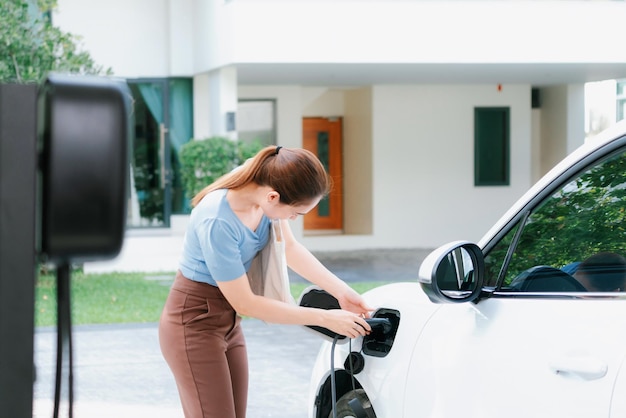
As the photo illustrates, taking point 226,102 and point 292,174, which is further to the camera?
point 226,102

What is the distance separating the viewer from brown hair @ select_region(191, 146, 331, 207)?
3457 millimetres

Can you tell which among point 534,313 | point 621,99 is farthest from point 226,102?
point 534,313

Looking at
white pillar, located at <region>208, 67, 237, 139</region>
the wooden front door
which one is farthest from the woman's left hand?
the wooden front door

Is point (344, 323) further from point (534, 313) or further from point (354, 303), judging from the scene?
point (534, 313)

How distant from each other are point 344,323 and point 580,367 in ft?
3.68

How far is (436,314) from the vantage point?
350 centimetres

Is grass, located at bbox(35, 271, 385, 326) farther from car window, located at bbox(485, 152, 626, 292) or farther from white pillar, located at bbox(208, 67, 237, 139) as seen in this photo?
car window, located at bbox(485, 152, 626, 292)

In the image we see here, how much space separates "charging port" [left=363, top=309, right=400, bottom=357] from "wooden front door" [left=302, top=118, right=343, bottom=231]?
18317 mm

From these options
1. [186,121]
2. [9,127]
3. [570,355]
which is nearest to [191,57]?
[186,121]

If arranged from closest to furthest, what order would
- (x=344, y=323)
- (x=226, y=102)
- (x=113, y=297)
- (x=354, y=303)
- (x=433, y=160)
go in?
(x=344, y=323) < (x=354, y=303) < (x=113, y=297) < (x=226, y=102) < (x=433, y=160)

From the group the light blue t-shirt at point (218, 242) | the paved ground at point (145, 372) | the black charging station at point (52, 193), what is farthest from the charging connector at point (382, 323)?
the black charging station at point (52, 193)

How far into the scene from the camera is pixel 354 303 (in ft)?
13.0

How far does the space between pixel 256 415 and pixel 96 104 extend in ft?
20.8

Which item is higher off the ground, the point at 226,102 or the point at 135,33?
the point at 135,33
